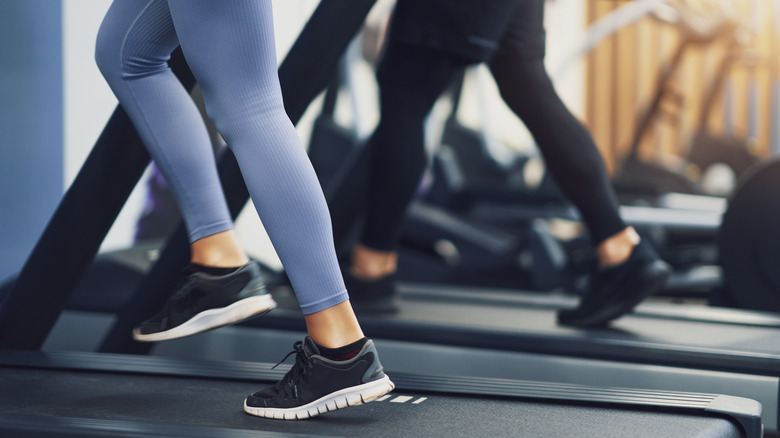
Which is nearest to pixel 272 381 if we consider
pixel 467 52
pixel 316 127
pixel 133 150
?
pixel 133 150

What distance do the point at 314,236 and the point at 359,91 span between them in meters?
2.40

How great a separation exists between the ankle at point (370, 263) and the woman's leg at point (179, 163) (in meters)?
0.69

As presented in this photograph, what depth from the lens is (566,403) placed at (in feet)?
4.03

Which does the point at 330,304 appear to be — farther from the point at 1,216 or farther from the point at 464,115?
the point at 464,115

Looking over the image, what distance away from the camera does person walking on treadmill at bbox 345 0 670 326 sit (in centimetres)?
165

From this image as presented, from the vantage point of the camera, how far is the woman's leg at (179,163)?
3.77ft

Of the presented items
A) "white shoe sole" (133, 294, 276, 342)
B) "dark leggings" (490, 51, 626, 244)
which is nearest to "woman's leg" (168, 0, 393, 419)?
"white shoe sole" (133, 294, 276, 342)

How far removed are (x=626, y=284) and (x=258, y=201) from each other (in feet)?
3.01

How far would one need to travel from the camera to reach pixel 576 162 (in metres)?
1.68

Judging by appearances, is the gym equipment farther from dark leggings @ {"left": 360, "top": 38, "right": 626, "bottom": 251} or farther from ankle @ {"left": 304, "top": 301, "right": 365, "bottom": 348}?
ankle @ {"left": 304, "top": 301, "right": 365, "bottom": 348}

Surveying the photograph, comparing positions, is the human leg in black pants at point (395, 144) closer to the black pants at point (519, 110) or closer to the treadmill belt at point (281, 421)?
the black pants at point (519, 110)

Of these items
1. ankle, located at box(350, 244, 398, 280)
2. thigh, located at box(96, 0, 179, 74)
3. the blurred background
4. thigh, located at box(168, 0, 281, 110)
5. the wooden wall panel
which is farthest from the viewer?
the wooden wall panel

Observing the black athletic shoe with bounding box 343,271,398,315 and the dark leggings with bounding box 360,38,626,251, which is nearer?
the dark leggings with bounding box 360,38,626,251

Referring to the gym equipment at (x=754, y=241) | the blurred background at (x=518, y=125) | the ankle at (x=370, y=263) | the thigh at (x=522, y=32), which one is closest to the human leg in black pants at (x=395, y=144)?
the ankle at (x=370, y=263)
